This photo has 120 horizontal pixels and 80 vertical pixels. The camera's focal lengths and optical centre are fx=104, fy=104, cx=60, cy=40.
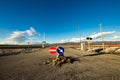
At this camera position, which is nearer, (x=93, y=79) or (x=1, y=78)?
(x=93, y=79)

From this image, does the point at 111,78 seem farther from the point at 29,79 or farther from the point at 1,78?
the point at 1,78

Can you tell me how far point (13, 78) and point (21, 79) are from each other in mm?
573

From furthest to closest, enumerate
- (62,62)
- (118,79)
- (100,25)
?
(100,25) → (62,62) → (118,79)

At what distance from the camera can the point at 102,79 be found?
5441 millimetres

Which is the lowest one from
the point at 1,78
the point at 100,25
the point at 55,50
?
the point at 1,78

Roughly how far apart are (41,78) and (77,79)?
Result: 197 centimetres

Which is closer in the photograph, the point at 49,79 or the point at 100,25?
the point at 49,79

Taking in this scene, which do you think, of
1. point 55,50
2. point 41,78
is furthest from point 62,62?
point 41,78

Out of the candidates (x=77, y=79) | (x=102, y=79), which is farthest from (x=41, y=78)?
(x=102, y=79)

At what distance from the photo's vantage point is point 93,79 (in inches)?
215

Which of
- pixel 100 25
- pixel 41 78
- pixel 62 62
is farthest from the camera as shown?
pixel 100 25

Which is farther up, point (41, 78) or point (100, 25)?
point (100, 25)

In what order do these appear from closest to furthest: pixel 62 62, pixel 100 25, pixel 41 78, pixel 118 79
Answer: pixel 118 79
pixel 41 78
pixel 62 62
pixel 100 25

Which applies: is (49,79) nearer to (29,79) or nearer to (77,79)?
(29,79)
